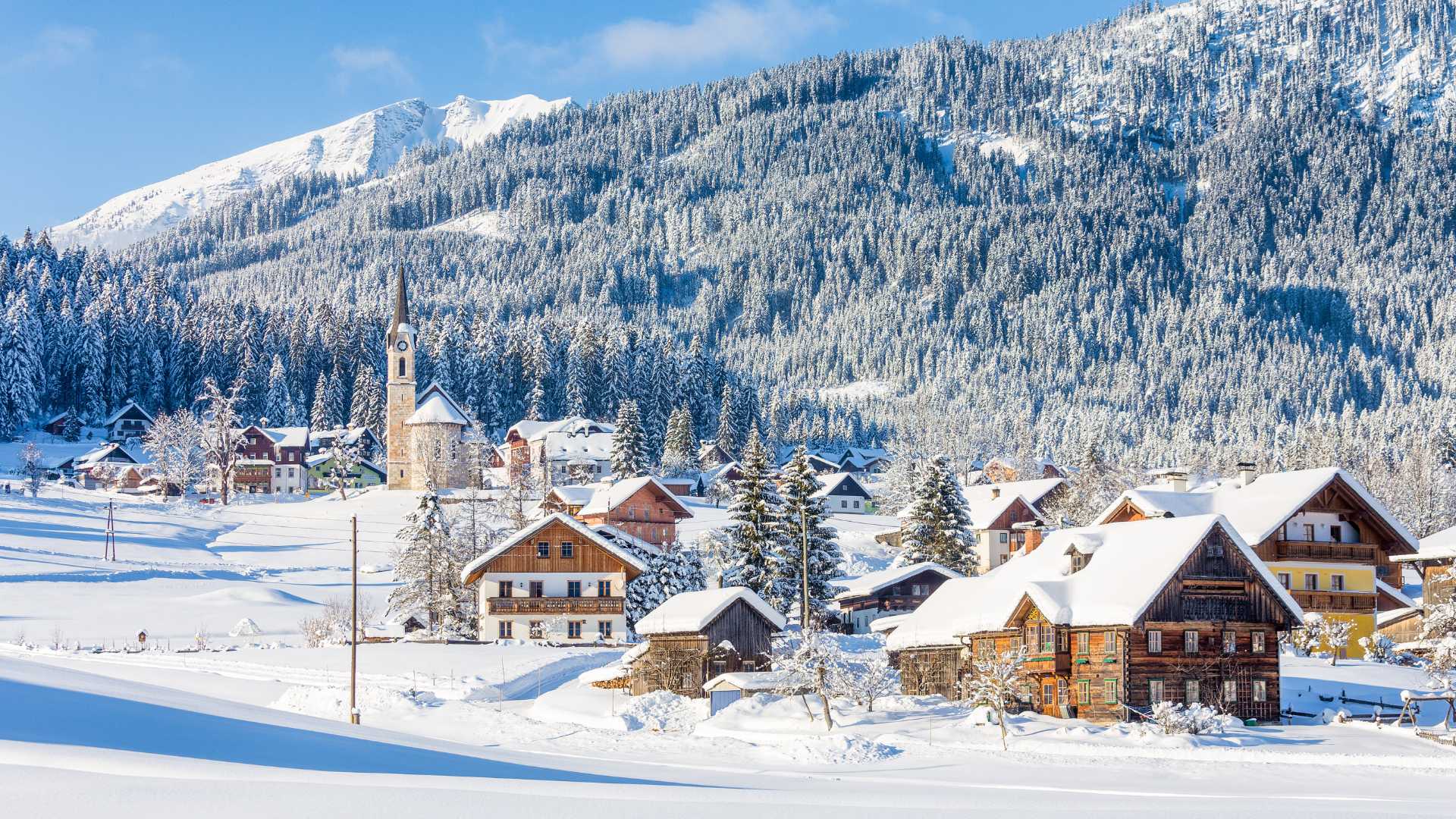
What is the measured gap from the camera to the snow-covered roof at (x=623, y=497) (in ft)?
316

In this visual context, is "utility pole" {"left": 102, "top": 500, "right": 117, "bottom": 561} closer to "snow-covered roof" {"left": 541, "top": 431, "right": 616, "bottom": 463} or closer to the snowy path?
"snow-covered roof" {"left": 541, "top": 431, "right": 616, "bottom": 463}

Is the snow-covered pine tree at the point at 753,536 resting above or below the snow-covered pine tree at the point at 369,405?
below

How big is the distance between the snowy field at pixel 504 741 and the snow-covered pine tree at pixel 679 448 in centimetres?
5958

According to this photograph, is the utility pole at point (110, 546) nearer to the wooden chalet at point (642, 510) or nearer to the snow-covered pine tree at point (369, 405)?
the wooden chalet at point (642, 510)

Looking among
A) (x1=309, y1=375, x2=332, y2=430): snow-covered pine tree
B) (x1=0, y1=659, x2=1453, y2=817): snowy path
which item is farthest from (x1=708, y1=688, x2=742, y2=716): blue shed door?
(x1=309, y1=375, x2=332, y2=430): snow-covered pine tree

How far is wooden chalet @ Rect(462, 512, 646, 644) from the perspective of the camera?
66812 millimetres

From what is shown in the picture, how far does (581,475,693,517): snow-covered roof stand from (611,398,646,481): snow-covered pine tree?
22328 mm

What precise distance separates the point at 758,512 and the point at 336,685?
937 inches

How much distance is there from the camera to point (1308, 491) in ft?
206

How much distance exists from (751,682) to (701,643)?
11.4 feet

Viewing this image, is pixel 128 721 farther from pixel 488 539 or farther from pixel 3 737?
pixel 488 539

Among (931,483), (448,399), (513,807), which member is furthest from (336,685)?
(448,399)

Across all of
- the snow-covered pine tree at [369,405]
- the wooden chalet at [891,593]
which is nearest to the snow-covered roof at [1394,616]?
the wooden chalet at [891,593]

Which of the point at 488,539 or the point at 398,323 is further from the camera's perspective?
the point at 398,323
